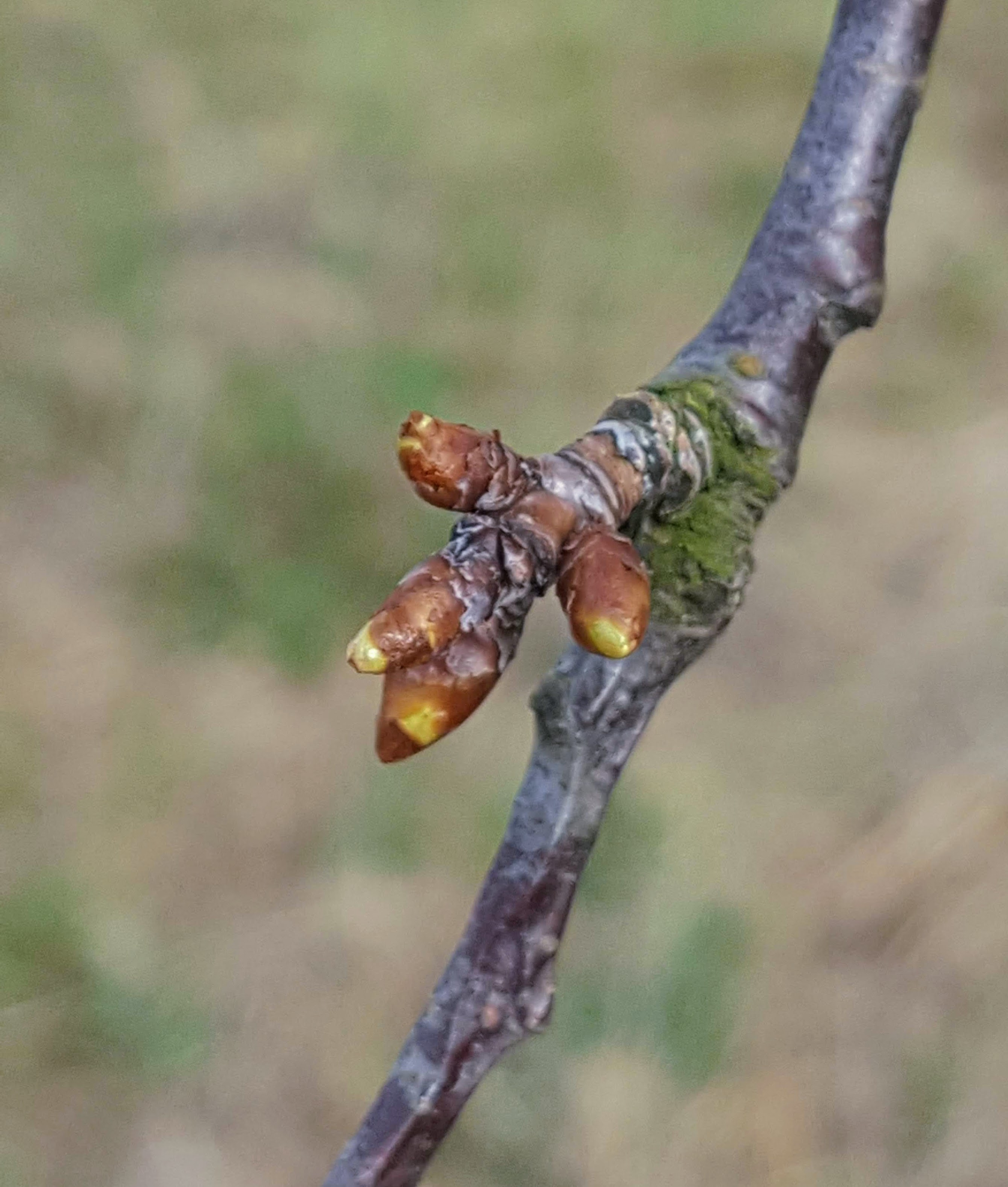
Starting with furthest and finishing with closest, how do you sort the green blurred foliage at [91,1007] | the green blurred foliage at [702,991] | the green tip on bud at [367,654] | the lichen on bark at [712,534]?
1. the green blurred foliage at [91,1007]
2. the green blurred foliage at [702,991]
3. the lichen on bark at [712,534]
4. the green tip on bud at [367,654]

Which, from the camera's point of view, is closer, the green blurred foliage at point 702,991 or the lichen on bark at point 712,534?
the lichen on bark at point 712,534

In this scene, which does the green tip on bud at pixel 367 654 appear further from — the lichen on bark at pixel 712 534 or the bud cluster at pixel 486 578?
the lichen on bark at pixel 712 534

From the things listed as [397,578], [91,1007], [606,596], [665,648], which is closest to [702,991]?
[397,578]

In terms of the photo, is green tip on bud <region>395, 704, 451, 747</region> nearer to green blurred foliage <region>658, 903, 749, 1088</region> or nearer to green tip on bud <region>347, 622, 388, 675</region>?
green tip on bud <region>347, 622, 388, 675</region>

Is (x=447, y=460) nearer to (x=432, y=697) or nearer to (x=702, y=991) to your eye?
(x=432, y=697)

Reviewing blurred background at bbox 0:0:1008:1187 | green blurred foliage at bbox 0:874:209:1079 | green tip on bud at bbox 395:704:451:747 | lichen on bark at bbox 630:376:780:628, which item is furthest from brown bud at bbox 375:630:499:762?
green blurred foliage at bbox 0:874:209:1079

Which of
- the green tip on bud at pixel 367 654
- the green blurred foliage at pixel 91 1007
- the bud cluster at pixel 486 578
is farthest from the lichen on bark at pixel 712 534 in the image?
the green blurred foliage at pixel 91 1007

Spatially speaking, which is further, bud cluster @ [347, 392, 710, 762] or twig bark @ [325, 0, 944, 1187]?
twig bark @ [325, 0, 944, 1187]

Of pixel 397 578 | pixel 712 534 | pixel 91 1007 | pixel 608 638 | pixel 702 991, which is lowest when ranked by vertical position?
pixel 608 638
